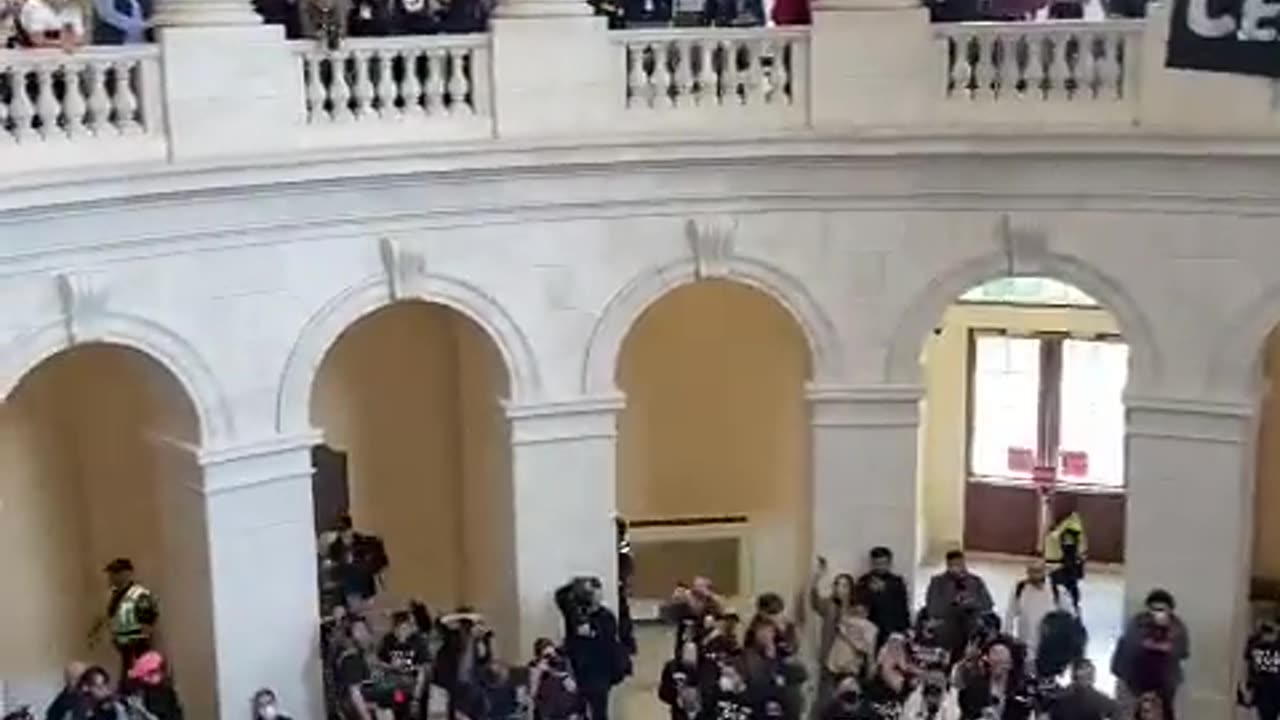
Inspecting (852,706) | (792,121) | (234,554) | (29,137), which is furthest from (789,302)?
(29,137)

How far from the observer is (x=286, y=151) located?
15125 millimetres

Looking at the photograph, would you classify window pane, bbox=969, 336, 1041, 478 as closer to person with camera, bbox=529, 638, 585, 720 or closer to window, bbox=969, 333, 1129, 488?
window, bbox=969, 333, 1129, 488

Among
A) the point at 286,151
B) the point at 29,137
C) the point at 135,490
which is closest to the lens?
the point at 29,137

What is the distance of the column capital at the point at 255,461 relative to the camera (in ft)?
50.8

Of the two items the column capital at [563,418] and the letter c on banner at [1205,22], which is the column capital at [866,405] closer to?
the column capital at [563,418]

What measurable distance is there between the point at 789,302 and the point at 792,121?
1.53 metres

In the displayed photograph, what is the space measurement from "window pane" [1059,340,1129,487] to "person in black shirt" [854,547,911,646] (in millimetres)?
6202

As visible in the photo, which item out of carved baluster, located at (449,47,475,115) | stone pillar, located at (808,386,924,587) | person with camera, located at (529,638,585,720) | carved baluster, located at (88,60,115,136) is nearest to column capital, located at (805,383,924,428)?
stone pillar, located at (808,386,924,587)

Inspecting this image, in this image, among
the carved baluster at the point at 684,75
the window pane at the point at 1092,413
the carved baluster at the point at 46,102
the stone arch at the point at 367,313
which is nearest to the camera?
the carved baluster at the point at 46,102

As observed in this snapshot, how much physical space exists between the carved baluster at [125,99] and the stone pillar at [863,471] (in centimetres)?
598

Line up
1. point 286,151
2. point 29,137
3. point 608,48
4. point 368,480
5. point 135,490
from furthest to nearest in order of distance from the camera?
point 368,480 → point 135,490 → point 608,48 → point 286,151 → point 29,137

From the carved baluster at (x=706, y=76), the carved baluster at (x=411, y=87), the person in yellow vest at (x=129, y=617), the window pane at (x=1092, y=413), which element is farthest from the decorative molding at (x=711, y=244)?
the window pane at (x=1092, y=413)

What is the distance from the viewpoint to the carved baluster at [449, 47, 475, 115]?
15828 mm

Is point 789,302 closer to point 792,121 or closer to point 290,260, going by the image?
point 792,121
